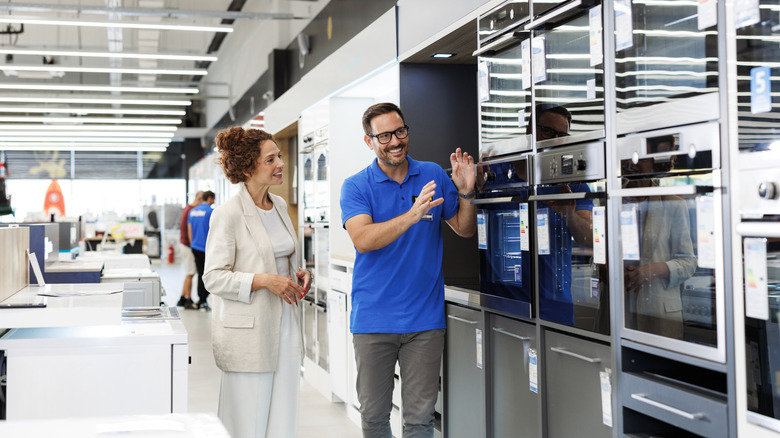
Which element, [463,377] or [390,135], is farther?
[463,377]

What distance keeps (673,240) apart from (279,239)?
58.1 inches

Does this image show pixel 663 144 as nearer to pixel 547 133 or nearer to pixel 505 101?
pixel 547 133

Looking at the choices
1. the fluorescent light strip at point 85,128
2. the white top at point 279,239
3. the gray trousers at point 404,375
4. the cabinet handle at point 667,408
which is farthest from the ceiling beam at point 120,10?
the fluorescent light strip at point 85,128

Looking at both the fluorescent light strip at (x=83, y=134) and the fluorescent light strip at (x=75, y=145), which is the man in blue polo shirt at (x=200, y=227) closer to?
the fluorescent light strip at (x=83, y=134)

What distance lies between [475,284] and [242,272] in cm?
134

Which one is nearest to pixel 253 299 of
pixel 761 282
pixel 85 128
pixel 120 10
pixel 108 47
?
pixel 761 282

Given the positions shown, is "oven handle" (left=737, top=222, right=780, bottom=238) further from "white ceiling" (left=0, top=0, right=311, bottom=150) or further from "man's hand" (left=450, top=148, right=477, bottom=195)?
"white ceiling" (left=0, top=0, right=311, bottom=150)

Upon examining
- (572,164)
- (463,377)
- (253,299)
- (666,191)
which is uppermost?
(572,164)

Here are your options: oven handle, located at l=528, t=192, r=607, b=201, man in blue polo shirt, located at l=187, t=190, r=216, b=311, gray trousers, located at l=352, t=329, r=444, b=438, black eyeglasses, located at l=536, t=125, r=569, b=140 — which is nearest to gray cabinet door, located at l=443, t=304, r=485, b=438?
gray trousers, located at l=352, t=329, r=444, b=438

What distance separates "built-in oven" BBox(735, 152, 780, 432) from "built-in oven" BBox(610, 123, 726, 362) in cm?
8

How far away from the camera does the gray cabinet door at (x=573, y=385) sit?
94.6 inches

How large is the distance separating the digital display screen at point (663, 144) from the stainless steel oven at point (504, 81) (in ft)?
2.38

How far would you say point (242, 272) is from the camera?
2.75 meters

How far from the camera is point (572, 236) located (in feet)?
8.36
